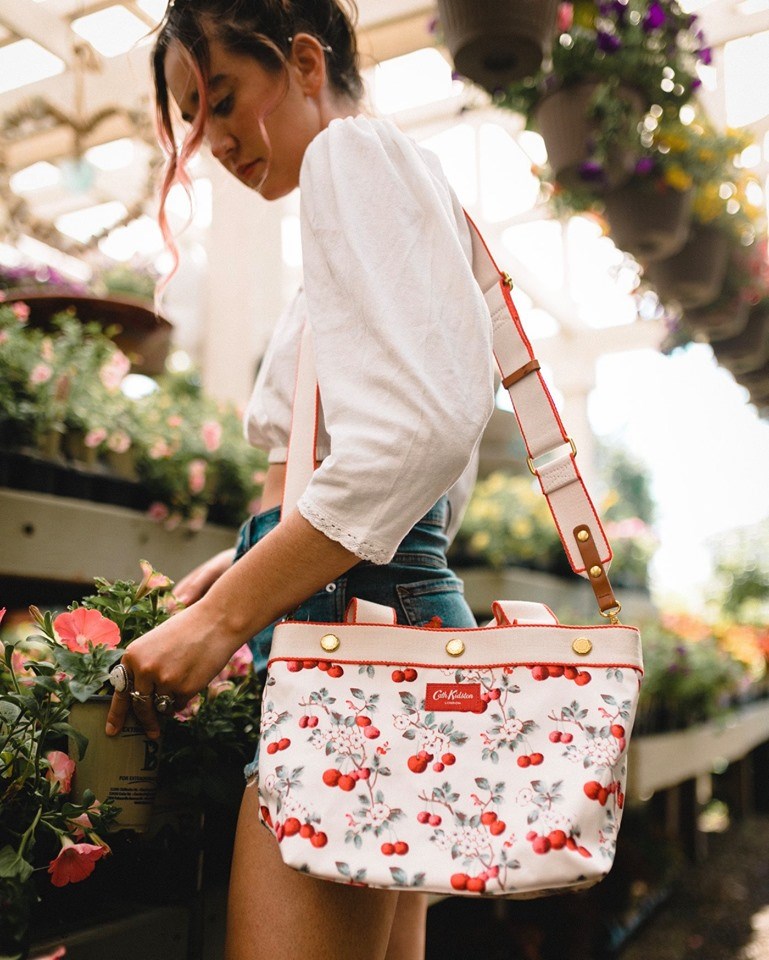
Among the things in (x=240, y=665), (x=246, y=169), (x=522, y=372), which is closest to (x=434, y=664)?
(x=522, y=372)

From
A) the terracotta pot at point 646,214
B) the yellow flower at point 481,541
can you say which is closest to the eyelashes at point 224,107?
the terracotta pot at point 646,214

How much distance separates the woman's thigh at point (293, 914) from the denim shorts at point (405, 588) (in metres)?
0.09

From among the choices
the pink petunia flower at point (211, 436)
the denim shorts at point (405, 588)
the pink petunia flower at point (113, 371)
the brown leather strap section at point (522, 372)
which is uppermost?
the pink petunia flower at point (113, 371)

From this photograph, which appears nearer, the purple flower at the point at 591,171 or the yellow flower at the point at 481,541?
the purple flower at the point at 591,171

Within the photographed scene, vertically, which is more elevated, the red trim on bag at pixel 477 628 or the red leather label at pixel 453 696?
the red trim on bag at pixel 477 628

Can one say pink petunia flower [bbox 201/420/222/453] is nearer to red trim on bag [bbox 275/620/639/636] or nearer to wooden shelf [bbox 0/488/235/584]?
wooden shelf [bbox 0/488/235/584]

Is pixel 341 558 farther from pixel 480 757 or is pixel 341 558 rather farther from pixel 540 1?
pixel 540 1

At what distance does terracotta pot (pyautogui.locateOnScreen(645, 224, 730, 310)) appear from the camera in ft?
11.1

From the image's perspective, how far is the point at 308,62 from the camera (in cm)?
114

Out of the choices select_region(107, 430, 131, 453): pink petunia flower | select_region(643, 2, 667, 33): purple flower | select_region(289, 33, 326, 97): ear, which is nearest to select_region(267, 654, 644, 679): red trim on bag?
select_region(289, 33, 326, 97): ear

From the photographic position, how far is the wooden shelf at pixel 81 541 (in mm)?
2203

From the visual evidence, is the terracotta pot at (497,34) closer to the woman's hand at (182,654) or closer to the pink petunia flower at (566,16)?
the pink petunia flower at (566,16)

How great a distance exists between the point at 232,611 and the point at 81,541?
1.63 metres

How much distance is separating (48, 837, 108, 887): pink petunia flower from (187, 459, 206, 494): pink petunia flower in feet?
6.14
